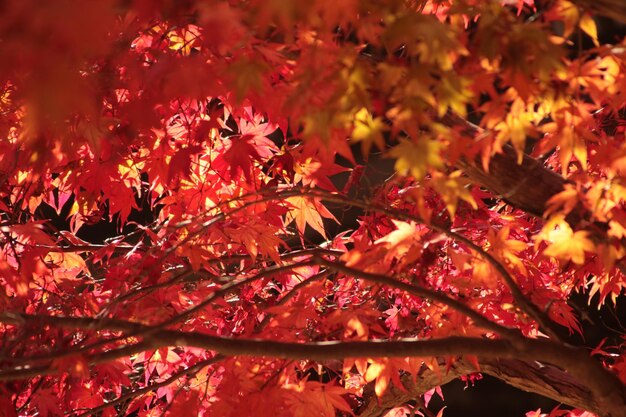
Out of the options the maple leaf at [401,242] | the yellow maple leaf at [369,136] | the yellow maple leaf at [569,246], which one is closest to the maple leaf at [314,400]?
the maple leaf at [401,242]

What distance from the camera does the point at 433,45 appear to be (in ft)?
3.74

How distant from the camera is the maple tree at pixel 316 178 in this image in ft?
3.86

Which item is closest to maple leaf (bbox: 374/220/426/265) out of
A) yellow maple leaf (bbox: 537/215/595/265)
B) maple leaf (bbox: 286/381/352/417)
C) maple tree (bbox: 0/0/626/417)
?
maple tree (bbox: 0/0/626/417)

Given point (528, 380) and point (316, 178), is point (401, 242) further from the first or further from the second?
point (528, 380)

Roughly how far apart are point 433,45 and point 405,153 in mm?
162

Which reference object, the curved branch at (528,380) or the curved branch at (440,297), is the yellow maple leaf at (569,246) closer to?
the curved branch at (440,297)

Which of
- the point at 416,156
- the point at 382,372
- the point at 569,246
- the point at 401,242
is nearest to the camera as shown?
the point at 416,156

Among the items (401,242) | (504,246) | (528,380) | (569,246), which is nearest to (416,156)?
(569,246)

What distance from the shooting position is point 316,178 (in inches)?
79.3

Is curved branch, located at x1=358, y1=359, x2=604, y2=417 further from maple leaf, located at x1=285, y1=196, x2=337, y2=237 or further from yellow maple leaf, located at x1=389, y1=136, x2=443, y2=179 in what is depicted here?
yellow maple leaf, located at x1=389, y1=136, x2=443, y2=179

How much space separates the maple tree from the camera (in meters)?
1.18

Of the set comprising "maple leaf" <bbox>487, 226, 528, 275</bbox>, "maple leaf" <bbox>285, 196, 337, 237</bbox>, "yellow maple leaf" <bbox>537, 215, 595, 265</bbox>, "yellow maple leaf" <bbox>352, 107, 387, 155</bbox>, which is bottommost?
"maple leaf" <bbox>285, 196, 337, 237</bbox>

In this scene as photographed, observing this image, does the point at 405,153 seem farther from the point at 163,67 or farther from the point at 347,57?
the point at 163,67

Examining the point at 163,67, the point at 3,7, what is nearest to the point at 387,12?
the point at 163,67
